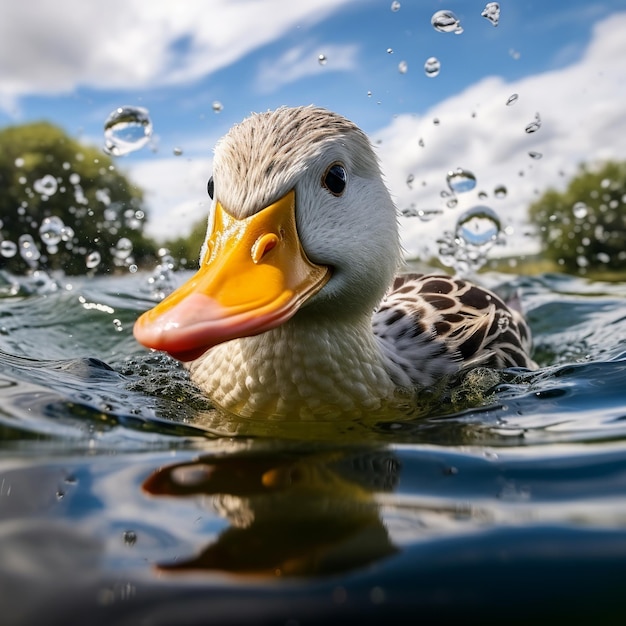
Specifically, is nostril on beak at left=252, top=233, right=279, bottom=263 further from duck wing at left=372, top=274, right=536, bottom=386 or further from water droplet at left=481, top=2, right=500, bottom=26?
water droplet at left=481, top=2, right=500, bottom=26

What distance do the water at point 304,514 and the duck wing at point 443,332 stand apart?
1.91 ft

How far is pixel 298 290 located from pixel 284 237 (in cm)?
22

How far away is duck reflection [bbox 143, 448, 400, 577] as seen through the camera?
1.53 meters

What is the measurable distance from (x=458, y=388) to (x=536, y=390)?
38 cm

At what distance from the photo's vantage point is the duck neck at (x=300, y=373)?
3.12 m

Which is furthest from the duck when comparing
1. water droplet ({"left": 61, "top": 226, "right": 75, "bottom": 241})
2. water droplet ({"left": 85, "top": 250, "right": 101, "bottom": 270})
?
water droplet ({"left": 61, "top": 226, "right": 75, "bottom": 241})

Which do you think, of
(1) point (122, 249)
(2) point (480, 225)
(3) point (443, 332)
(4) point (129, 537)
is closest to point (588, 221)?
(2) point (480, 225)

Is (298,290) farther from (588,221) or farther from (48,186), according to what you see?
(588,221)

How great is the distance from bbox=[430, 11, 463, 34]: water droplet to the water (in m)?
3.67

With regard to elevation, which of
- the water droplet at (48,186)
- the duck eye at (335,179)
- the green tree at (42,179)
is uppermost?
the green tree at (42,179)

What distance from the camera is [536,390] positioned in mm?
3492

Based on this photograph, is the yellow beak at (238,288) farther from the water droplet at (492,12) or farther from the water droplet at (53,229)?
the water droplet at (53,229)

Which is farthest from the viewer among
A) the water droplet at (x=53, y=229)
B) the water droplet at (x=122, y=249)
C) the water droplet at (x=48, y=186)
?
the water droplet at (x=48, y=186)

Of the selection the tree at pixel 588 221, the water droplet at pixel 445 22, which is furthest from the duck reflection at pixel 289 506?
the tree at pixel 588 221
